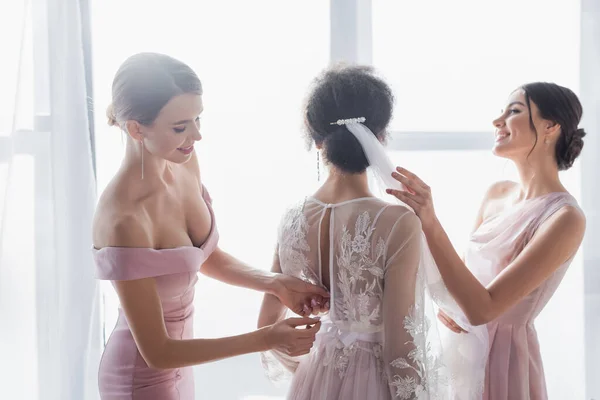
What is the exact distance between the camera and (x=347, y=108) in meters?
1.42

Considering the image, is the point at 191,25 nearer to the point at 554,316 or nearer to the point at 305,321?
the point at 305,321

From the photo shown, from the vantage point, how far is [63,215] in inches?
82.1

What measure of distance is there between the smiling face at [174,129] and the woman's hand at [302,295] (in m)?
0.42

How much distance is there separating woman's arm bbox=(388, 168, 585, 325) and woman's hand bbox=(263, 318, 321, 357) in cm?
39

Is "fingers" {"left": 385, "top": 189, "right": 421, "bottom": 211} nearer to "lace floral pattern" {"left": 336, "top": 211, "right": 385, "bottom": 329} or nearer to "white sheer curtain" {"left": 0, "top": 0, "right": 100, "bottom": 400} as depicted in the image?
"lace floral pattern" {"left": 336, "top": 211, "right": 385, "bottom": 329}

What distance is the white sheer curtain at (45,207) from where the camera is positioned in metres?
2.02

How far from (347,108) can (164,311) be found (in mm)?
701

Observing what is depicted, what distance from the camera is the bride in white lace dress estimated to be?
4.50 feet

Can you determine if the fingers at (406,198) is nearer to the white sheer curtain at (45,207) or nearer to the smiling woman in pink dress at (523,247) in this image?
the smiling woman in pink dress at (523,247)

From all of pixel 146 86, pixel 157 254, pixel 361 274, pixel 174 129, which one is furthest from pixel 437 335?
pixel 146 86

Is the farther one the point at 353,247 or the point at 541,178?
the point at 541,178

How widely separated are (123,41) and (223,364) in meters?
1.22

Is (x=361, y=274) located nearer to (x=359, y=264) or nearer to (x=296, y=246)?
(x=359, y=264)

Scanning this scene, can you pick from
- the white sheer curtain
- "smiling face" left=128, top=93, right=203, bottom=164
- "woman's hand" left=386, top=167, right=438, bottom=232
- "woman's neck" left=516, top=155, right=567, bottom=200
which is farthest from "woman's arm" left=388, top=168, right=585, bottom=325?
the white sheer curtain
